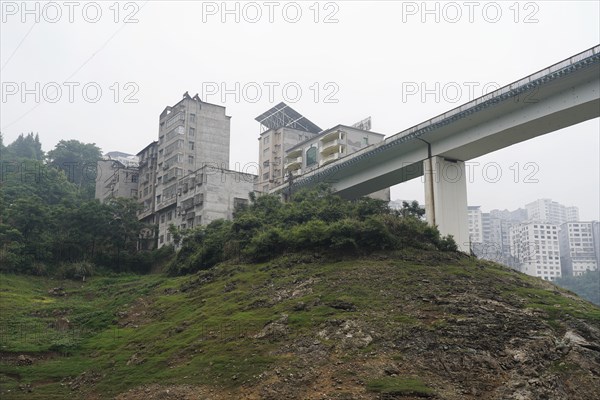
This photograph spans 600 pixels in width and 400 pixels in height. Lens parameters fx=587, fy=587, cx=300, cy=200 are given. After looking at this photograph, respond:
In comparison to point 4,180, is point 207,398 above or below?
below

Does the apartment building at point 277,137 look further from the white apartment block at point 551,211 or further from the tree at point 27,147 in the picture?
the white apartment block at point 551,211

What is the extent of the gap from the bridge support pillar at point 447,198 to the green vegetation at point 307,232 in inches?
72.3

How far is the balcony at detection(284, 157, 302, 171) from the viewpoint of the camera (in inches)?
2896

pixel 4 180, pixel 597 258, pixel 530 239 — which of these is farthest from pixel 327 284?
pixel 597 258

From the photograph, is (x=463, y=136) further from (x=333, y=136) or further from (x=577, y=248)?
(x=577, y=248)

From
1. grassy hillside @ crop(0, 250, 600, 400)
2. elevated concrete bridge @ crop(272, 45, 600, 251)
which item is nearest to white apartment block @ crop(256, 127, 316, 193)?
elevated concrete bridge @ crop(272, 45, 600, 251)

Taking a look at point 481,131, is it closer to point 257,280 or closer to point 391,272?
point 391,272

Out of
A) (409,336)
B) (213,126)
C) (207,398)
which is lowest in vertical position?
(207,398)

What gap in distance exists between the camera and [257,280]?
3266cm

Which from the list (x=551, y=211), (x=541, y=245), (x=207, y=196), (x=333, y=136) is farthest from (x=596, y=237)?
(x=207, y=196)

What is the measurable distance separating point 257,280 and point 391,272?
24.6 ft

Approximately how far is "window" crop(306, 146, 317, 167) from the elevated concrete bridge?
19.1m

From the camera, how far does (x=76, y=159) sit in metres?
90.2

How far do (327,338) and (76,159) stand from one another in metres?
77.2
